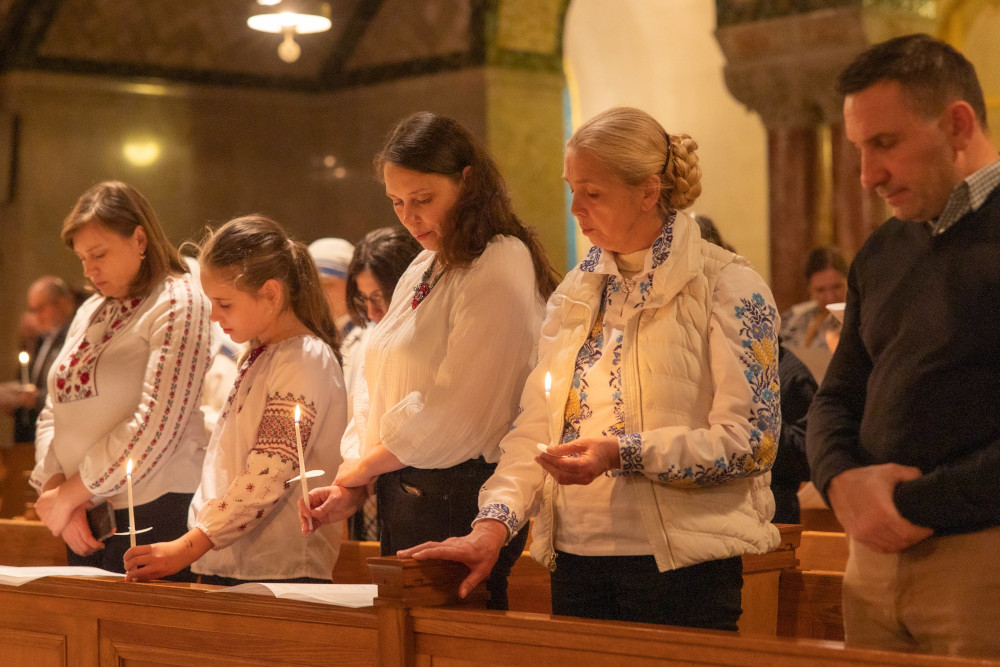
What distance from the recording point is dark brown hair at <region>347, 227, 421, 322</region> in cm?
345

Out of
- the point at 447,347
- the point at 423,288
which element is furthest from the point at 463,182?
the point at 447,347

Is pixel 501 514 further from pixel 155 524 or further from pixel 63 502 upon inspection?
pixel 63 502

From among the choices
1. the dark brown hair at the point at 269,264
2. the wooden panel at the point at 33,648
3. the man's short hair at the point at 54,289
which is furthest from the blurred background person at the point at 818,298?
the man's short hair at the point at 54,289

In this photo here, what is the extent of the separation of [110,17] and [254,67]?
1.04m

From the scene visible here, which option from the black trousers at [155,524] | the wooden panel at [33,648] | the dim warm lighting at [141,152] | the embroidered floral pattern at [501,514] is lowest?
the wooden panel at [33,648]

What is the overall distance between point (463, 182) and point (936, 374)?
1147 mm

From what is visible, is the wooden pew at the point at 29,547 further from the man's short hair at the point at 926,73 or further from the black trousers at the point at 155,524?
the man's short hair at the point at 926,73

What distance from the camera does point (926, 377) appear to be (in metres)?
1.86

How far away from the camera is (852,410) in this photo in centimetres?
208

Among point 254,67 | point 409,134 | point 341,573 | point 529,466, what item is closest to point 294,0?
point 254,67

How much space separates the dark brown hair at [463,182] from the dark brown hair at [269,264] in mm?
474

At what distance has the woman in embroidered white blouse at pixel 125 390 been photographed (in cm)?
323

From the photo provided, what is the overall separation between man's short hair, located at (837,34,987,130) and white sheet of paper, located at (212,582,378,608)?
4.20ft

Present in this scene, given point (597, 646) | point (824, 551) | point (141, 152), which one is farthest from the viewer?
point (141, 152)
